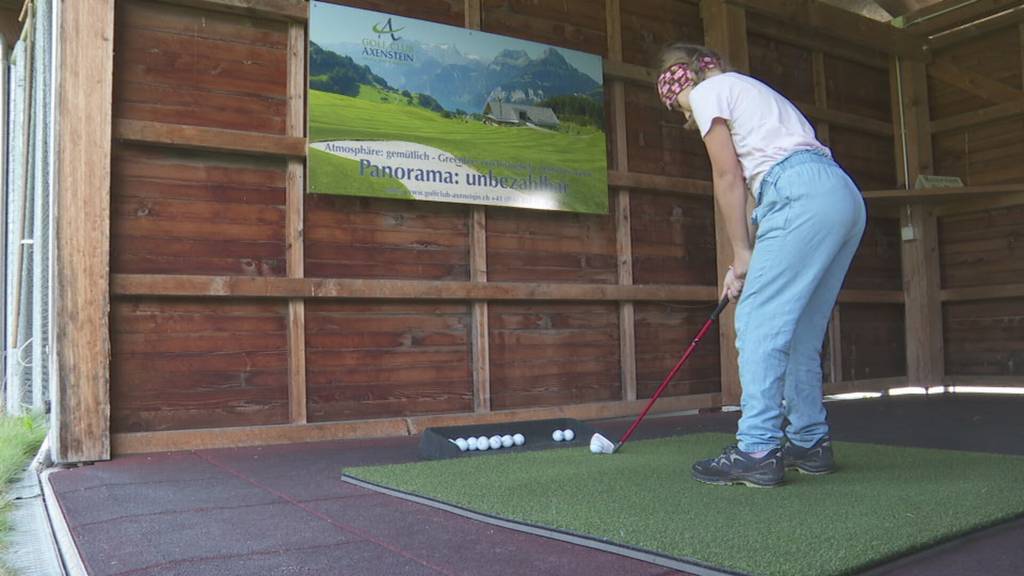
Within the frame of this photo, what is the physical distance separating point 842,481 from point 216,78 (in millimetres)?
3555

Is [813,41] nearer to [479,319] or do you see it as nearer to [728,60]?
[728,60]

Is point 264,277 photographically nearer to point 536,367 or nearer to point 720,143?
point 536,367

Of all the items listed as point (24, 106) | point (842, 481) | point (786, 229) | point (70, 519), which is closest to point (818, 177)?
point (786, 229)

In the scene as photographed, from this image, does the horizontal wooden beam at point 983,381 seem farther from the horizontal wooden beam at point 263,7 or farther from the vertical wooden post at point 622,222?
the horizontal wooden beam at point 263,7

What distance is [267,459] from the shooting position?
3572mm

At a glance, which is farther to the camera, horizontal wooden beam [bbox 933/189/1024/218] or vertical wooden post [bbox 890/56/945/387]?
vertical wooden post [bbox 890/56/945/387]

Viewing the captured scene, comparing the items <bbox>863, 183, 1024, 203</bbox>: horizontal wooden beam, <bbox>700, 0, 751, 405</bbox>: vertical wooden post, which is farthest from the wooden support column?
<bbox>863, 183, 1024, 203</bbox>: horizontal wooden beam

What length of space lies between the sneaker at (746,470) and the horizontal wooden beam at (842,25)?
4.26 metres

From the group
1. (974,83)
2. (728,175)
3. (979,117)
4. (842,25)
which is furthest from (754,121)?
(974,83)

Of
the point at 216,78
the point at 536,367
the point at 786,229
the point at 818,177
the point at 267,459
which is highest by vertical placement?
the point at 216,78

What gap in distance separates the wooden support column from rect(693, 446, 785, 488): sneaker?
242cm

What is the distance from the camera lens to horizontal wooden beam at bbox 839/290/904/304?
6449mm

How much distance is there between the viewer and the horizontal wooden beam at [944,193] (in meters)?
6.31

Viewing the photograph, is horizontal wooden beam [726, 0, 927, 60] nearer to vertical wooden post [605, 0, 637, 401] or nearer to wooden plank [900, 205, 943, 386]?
vertical wooden post [605, 0, 637, 401]
